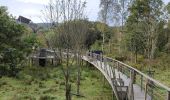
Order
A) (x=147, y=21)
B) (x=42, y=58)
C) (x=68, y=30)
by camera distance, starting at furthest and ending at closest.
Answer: (x=42, y=58)
(x=147, y=21)
(x=68, y=30)

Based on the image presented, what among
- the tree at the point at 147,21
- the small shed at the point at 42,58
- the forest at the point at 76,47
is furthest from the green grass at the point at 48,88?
the small shed at the point at 42,58

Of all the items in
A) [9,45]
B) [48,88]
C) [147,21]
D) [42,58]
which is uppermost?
[147,21]

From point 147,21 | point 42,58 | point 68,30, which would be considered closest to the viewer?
point 68,30

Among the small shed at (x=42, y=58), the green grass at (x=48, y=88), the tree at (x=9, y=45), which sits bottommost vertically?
the green grass at (x=48, y=88)

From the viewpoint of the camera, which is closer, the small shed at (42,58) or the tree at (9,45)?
the tree at (9,45)

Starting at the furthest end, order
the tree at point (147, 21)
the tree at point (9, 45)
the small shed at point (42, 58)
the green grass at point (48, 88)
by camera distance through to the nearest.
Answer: the small shed at point (42, 58) → the tree at point (147, 21) → the green grass at point (48, 88) → the tree at point (9, 45)

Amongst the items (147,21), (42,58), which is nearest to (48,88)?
(42,58)

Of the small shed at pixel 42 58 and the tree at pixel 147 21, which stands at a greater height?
the tree at pixel 147 21

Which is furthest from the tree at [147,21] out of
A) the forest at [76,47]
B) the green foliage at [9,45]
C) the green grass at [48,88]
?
the green foliage at [9,45]

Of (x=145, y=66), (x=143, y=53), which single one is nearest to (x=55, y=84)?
(x=145, y=66)

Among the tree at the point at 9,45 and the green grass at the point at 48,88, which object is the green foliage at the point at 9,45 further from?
the green grass at the point at 48,88

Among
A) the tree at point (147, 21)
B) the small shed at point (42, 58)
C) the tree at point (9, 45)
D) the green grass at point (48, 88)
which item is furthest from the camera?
the small shed at point (42, 58)

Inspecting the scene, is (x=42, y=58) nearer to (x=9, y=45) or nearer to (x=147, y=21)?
(x=147, y=21)

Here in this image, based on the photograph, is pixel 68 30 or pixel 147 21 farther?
pixel 147 21
